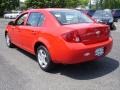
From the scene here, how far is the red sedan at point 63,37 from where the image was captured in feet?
19.1

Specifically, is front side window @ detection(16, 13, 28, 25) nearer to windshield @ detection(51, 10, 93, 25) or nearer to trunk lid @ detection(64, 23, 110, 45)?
windshield @ detection(51, 10, 93, 25)

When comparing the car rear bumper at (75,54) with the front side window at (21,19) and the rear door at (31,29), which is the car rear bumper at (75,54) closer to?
the rear door at (31,29)

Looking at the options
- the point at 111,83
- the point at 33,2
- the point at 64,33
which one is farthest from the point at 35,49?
the point at 33,2

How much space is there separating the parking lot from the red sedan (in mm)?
379

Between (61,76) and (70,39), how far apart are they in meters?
0.95

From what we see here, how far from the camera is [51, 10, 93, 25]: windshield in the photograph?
21.4ft

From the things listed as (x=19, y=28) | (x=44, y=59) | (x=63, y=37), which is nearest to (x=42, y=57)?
(x=44, y=59)

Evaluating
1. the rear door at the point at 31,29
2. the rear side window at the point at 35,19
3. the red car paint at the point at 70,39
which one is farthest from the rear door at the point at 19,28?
the red car paint at the point at 70,39

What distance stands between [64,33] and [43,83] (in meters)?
1.18

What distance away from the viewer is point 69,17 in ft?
22.2

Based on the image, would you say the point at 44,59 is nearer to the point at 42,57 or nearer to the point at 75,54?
the point at 42,57

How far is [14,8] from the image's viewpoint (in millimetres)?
55312

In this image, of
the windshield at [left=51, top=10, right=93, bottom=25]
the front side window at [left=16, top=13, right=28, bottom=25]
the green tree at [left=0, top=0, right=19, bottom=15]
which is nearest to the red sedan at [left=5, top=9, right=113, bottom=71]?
the windshield at [left=51, top=10, right=93, bottom=25]

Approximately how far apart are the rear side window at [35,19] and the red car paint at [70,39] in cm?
12
